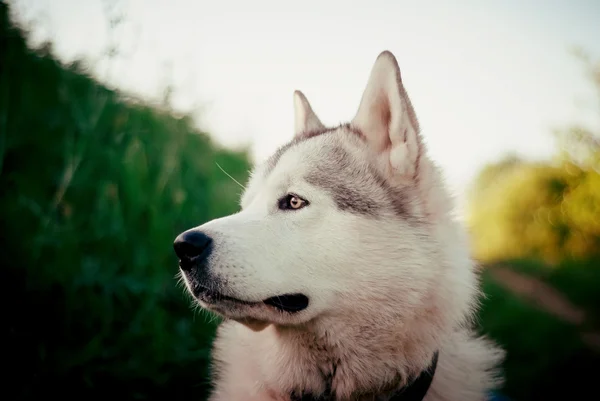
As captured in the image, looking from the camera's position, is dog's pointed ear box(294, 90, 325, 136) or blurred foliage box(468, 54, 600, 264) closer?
dog's pointed ear box(294, 90, 325, 136)

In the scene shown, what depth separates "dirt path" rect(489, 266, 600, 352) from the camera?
5881 millimetres

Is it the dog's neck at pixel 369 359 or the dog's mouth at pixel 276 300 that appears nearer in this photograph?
the dog's mouth at pixel 276 300

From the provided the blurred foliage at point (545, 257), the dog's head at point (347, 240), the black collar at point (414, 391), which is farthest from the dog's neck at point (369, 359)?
the blurred foliage at point (545, 257)

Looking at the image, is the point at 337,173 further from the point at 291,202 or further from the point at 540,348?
the point at 540,348

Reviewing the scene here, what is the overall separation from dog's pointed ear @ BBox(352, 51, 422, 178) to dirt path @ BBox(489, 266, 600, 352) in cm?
551

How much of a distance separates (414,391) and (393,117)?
1.43 m

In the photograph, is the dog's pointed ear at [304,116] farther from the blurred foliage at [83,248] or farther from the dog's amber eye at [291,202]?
the blurred foliage at [83,248]

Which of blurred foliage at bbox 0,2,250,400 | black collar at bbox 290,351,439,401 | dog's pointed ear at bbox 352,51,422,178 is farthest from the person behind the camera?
blurred foliage at bbox 0,2,250,400

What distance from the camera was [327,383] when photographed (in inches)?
78.6

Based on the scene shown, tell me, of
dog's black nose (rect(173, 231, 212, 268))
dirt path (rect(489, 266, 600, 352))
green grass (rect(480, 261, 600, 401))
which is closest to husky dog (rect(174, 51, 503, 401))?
dog's black nose (rect(173, 231, 212, 268))

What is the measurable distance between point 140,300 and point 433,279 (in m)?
2.66

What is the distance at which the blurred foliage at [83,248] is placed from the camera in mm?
2734

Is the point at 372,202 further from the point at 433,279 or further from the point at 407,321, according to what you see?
the point at 407,321

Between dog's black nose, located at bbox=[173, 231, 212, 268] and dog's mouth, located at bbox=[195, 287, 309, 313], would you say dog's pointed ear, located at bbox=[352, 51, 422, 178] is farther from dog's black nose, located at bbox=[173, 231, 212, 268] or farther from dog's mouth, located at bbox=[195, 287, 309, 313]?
dog's black nose, located at bbox=[173, 231, 212, 268]
